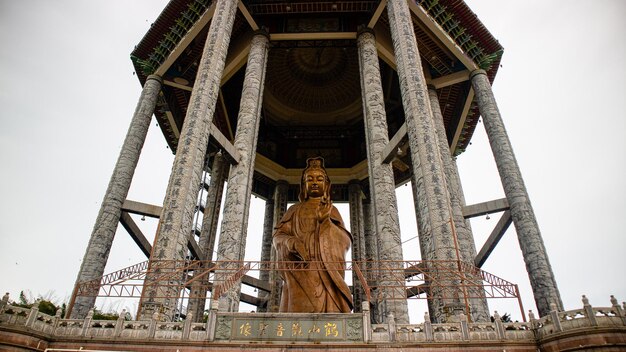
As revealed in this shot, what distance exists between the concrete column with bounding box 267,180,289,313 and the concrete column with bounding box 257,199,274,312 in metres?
0.51

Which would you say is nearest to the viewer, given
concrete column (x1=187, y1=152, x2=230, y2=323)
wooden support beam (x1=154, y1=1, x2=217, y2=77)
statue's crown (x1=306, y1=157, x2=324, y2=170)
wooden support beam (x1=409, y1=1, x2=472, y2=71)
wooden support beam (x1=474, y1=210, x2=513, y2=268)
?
statue's crown (x1=306, y1=157, x2=324, y2=170)

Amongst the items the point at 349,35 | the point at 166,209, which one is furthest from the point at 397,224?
the point at 349,35

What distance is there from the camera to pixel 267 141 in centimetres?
2650

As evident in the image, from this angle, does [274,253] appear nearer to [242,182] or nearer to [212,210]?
[212,210]

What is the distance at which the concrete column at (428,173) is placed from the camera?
34.5ft

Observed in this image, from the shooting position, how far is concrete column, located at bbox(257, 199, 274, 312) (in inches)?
873

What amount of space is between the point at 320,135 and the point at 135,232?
13853mm

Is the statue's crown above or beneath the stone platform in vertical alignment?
above

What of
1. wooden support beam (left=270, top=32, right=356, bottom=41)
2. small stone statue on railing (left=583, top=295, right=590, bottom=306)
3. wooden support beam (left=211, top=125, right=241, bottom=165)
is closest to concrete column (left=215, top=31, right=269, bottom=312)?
wooden support beam (left=211, top=125, right=241, bottom=165)

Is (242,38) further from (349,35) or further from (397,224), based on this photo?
(397,224)

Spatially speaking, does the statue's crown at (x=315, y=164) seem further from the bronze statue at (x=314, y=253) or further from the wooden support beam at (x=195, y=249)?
the wooden support beam at (x=195, y=249)

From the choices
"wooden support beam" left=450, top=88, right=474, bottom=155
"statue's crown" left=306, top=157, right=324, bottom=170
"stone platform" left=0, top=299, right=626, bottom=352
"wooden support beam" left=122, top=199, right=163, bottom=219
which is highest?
"wooden support beam" left=450, top=88, right=474, bottom=155

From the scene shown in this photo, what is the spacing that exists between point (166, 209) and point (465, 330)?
872cm

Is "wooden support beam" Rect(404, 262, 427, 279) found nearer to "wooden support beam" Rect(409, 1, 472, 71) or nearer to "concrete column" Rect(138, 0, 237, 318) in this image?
"concrete column" Rect(138, 0, 237, 318)
